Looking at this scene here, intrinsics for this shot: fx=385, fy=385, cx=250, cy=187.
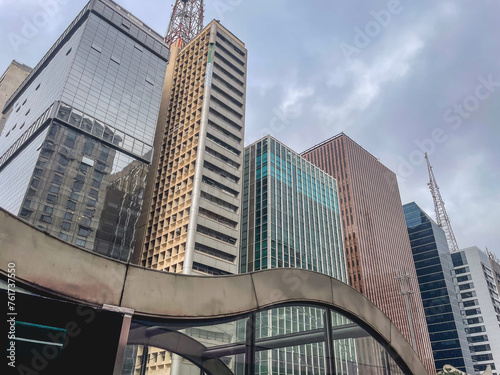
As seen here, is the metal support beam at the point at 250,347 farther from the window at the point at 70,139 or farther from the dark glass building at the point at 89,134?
the window at the point at 70,139

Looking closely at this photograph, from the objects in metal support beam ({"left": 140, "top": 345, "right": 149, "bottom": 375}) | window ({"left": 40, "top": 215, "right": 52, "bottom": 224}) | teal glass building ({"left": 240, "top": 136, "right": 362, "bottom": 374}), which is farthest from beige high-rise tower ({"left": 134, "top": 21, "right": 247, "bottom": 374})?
metal support beam ({"left": 140, "top": 345, "right": 149, "bottom": 375})

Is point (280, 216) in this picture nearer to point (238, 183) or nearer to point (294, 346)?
point (238, 183)

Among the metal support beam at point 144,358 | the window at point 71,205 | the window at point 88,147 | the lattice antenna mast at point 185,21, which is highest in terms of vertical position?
the lattice antenna mast at point 185,21

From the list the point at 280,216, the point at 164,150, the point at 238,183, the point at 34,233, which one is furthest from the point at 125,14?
the point at 34,233

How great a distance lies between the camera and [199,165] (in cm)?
7369

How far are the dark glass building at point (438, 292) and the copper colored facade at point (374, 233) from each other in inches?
349

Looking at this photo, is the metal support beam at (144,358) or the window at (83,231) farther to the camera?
the window at (83,231)

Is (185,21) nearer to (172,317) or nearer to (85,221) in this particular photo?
(85,221)

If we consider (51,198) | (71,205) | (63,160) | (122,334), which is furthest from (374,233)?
(122,334)

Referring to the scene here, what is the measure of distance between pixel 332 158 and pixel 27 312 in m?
132

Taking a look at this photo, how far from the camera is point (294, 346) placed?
11.0m

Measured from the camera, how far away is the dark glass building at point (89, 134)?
68188 mm

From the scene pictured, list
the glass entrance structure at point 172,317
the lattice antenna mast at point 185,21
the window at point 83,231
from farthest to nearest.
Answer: the lattice antenna mast at point 185,21 → the window at point 83,231 → the glass entrance structure at point 172,317

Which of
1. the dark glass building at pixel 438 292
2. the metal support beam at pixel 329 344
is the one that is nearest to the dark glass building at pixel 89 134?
the metal support beam at pixel 329 344
